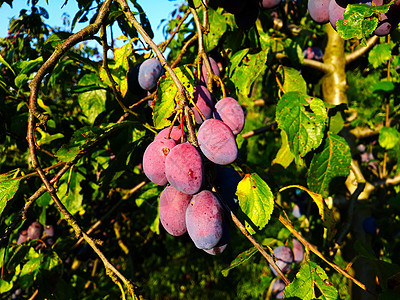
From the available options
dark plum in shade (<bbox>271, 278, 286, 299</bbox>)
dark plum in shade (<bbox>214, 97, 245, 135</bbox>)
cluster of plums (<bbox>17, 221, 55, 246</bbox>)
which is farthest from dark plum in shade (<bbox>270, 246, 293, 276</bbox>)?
cluster of plums (<bbox>17, 221, 55, 246</bbox>)

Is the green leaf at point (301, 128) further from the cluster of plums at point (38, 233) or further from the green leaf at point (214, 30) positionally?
the cluster of plums at point (38, 233)

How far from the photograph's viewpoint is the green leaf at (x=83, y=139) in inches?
29.2

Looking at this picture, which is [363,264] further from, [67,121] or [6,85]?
[6,85]

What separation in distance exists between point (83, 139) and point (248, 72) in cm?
47

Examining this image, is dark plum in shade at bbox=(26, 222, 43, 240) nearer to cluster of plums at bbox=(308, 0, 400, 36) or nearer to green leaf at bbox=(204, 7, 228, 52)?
green leaf at bbox=(204, 7, 228, 52)

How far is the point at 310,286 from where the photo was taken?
652 mm

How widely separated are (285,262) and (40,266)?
3.34ft

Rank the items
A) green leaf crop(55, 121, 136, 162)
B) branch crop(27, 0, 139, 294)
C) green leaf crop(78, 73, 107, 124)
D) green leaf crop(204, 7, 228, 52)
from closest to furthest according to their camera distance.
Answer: branch crop(27, 0, 139, 294) < green leaf crop(55, 121, 136, 162) < green leaf crop(204, 7, 228, 52) < green leaf crop(78, 73, 107, 124)

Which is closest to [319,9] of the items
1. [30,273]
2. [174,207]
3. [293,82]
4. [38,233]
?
[293,82]

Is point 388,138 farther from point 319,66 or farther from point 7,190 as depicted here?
point 7,190

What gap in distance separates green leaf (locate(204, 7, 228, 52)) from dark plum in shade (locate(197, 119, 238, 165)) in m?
0.49

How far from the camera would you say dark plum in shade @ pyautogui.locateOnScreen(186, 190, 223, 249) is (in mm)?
562

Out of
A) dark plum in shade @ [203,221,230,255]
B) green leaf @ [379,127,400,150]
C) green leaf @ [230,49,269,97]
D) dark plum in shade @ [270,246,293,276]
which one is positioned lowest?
dark plum in shade @ [270,246,293,276]

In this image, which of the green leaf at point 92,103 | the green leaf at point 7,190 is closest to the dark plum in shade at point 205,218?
the green leaf at point 7,190
